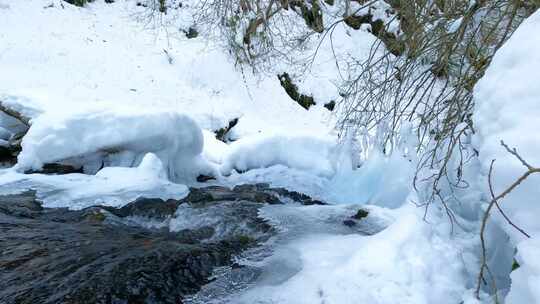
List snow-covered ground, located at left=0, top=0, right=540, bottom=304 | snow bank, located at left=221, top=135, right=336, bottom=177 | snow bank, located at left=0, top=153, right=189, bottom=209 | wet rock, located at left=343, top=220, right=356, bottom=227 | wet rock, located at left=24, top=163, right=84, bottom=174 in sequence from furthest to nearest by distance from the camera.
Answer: snow bank, located at left=221, top=135, right=336, bottom=177 → wet rock, located at left=24, top=163, right=84, bottom=174 → snow bank, located at left=0, top=153, right=189, bottom=209 → wet rock, located at left=343, top=220, right=356, bottom=227 → snow-covered ground, located at left=0, top=0, right=540, bottom=304

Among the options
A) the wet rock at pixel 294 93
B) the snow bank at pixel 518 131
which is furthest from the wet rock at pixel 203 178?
the wet rock at pixel 294 93

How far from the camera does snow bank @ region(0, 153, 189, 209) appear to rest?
14.8ft

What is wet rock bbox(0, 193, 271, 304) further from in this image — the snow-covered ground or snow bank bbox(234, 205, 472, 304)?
snow bank bbox(234, 205, 472, 304)

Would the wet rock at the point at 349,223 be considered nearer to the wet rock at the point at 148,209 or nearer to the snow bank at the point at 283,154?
the wet rock at the point at 148,209

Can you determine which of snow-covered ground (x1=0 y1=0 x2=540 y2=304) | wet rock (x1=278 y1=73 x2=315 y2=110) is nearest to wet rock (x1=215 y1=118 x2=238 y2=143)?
snow-covered ground (x1=0 y1=0 x2=540 y2=304)

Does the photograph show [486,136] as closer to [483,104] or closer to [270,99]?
[483,104]

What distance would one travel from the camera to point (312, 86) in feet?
39.9

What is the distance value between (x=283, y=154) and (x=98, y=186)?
3274 millimetres

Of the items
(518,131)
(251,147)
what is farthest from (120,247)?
(251,147)

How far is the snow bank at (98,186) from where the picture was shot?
14.8ft

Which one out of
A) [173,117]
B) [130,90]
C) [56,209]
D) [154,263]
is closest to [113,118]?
[173,117]

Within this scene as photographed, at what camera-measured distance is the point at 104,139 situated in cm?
545

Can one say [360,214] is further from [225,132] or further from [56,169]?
[225,132]

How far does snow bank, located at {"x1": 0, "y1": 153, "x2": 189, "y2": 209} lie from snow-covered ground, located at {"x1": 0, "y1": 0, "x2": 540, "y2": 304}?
23 mm
